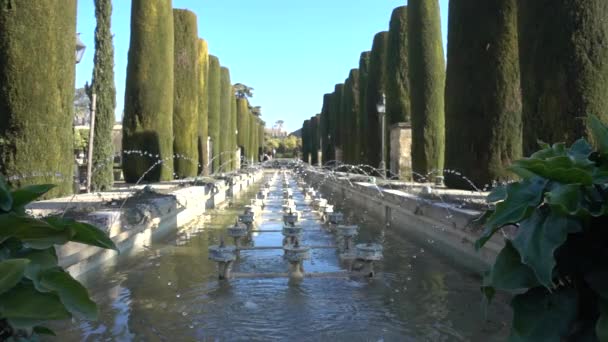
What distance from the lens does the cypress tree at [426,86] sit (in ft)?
55.3

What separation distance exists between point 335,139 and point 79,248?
34164 millimetres

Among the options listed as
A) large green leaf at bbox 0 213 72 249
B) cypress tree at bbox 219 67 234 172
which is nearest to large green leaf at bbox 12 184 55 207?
large green leaf at bbox 0 213 72 249

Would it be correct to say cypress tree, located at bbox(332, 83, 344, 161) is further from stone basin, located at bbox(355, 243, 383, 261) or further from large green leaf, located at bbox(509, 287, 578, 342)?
large green leaf, located at bbox(509, 287, 578, 342)

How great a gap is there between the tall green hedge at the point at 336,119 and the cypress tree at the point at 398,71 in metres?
16.5

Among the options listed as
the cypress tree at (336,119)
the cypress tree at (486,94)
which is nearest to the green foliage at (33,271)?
the cypress tree at (486,94)

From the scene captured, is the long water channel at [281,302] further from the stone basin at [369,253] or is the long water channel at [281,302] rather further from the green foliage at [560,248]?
the green foliage at [560,248]

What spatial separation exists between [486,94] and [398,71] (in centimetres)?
920

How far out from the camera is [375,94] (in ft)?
78.0

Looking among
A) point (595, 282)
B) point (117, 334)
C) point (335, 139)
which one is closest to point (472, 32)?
point (117, 334)

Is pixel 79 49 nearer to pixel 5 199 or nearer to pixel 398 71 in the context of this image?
pixel 5 199

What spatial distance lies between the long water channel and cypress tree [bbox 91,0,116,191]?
630 cm

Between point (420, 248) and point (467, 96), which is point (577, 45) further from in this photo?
point (467, 96)

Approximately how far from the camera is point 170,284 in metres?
5.55

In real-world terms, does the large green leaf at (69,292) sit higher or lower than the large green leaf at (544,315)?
higher
